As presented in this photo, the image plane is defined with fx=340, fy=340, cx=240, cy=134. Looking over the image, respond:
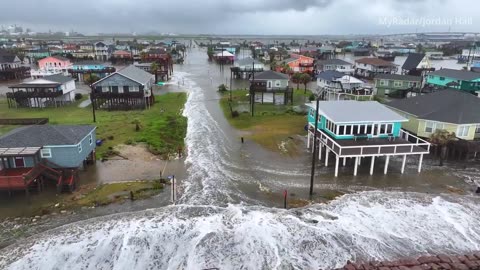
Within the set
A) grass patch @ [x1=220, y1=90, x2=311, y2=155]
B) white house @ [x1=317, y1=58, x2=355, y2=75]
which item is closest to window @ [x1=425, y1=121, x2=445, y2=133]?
grass patch @ [x1=220, y1=90, x2=311, y2=155]

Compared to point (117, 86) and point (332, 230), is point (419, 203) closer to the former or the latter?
point (332, 230)

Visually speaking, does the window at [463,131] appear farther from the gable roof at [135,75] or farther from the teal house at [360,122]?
the gable roof at [135,75]

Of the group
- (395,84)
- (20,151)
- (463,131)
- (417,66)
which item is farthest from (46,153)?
(417,66)

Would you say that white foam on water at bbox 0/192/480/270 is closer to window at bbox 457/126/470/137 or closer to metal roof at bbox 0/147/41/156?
metal roof at bbox 0/147/41/156

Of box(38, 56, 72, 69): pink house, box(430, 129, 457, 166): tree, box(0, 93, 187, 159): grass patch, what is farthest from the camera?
box(38, 56, 72, 69): pink house

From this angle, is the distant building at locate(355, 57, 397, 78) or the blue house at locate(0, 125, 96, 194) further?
the distant building at locate(355, 57, 397, 78)

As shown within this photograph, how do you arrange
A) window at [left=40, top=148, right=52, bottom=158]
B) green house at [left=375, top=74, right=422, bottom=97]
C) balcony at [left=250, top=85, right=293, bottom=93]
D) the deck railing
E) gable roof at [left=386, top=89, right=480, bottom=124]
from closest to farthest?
window at [left=40, top=148, right=52, bottom=158] < the deck railing < gable roof at [left=386, top=89, right=480, bottom=124] < balcony at [left=250, top=85, right=293, bottom=93] < green house at [left=375, top=74, right=422, bottom=97]

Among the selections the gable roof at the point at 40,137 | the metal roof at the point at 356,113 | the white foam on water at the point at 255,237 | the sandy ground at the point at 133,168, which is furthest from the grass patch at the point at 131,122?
the metal roof at the point at 356,113
